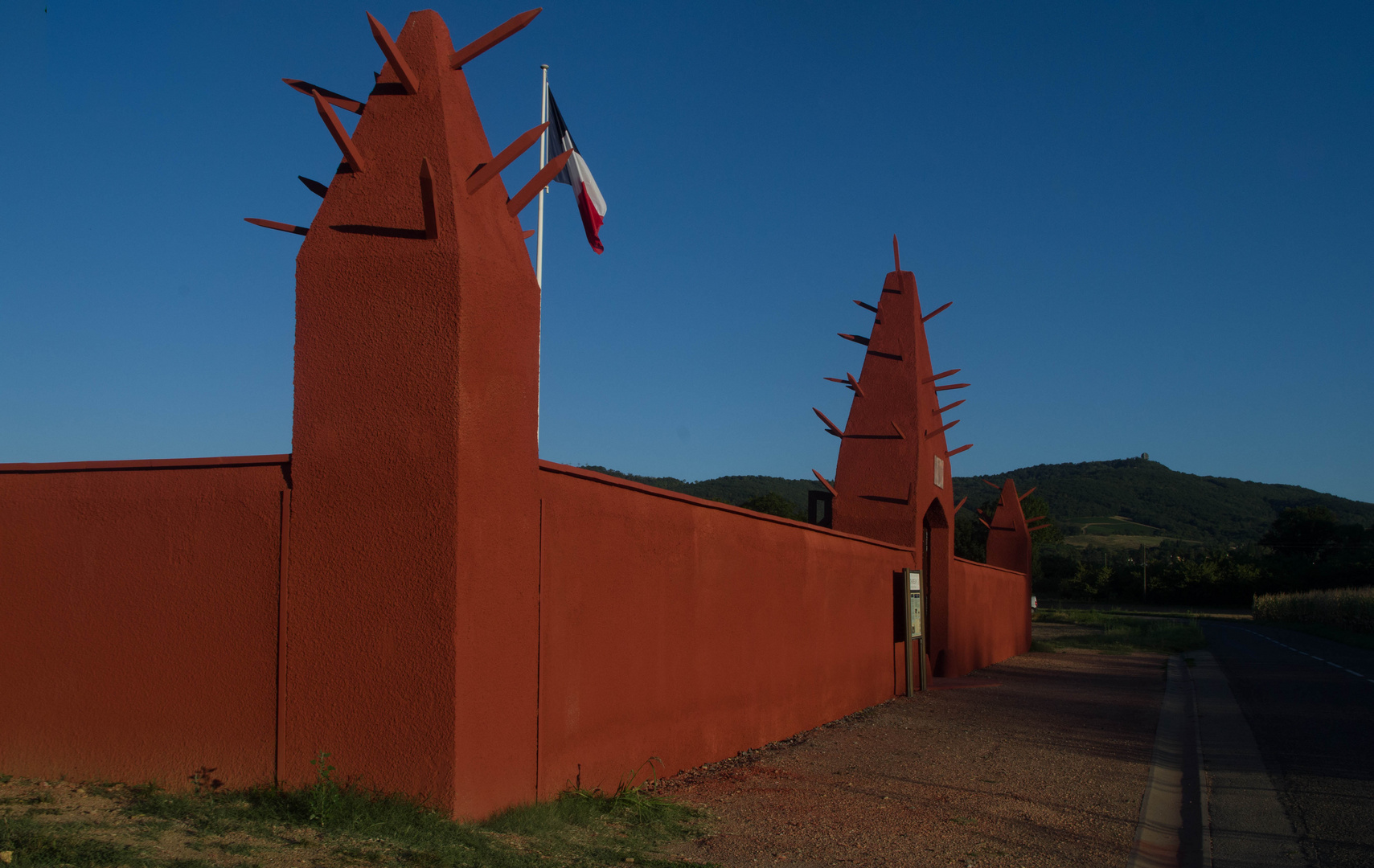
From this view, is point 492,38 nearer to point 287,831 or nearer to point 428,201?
point 428,201

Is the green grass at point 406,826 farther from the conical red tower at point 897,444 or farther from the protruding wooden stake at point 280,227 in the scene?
the conical red tower at point 897,444

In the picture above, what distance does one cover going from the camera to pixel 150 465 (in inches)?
240

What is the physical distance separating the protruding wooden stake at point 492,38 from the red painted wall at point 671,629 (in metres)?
2.73

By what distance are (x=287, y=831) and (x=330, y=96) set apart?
4.52 m

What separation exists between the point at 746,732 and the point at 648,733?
86.5 inches

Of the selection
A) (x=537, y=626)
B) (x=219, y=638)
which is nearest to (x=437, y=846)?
(x=537, y=626)

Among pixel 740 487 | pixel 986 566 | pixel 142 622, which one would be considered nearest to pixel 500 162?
pixel 142 622

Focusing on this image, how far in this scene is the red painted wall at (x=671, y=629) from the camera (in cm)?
646

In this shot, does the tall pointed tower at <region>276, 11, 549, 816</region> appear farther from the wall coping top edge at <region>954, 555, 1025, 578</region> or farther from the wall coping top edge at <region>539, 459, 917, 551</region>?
the wall coping top edge at <region>954, 555, 1025, 578</region>

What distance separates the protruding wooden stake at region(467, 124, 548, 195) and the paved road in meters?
6.76

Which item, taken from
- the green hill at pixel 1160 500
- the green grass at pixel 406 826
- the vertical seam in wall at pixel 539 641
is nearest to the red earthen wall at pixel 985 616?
the vertical seam in wall at pixel 539 641

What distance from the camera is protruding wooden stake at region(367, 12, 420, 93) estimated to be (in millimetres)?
5789

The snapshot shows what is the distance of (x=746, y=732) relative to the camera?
948cm

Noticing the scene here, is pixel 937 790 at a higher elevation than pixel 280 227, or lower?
lower
